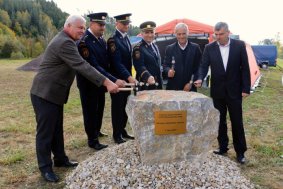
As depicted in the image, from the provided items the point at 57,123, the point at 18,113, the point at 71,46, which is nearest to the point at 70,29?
the point at 71,46

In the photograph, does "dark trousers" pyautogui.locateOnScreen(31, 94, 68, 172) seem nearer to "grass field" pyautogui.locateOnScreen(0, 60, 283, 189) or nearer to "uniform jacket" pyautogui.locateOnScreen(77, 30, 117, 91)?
"grass field" pyautogui.locateOnScreen(0, 60, 283, 189)

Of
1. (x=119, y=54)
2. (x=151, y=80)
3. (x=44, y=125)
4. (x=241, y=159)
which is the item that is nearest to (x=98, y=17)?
(x=119, y=54)

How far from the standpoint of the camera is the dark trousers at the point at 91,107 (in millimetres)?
5199

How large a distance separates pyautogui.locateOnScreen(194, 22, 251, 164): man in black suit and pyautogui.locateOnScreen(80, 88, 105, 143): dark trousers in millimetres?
1608

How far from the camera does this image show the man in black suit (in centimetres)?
476

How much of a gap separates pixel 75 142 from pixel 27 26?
5864cm

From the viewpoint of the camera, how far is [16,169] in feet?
15.5

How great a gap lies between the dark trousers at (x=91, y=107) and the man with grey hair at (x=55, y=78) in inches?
36.5

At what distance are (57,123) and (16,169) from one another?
947mm

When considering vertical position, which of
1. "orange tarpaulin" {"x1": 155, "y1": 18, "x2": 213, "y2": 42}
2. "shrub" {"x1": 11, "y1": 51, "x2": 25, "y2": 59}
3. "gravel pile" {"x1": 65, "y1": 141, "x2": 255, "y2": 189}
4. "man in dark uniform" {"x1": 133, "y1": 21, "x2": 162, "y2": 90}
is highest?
"orange tarpaulin" {"x1": 155, "y1": 18, "x2": 213, "y2": 42}

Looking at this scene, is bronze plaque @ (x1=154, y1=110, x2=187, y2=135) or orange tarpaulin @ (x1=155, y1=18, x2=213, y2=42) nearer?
bronze plaque @ (x1=154, y1=110, x2=187, y2=135)

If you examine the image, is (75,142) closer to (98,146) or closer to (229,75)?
(98,146)

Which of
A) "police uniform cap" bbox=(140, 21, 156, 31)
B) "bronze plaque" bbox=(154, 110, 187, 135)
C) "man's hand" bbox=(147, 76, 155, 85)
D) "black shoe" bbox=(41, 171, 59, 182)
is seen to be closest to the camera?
"bronze plaque" bbox=(154, 110, 187, 135)

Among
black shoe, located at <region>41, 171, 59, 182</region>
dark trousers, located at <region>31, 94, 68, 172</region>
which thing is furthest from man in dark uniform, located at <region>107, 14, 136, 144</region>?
black shoe, located at <region>41, 171, 59, 182</region>
